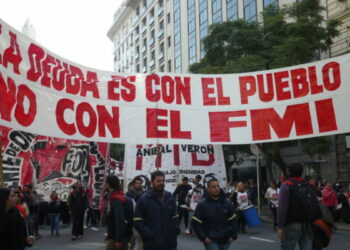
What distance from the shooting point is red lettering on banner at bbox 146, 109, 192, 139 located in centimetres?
678

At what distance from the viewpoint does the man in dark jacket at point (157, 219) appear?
15.6 feet

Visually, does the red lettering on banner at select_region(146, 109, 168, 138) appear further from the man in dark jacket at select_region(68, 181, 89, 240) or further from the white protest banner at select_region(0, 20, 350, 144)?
the man in dark jacket at select_region(68, 181, 89, 240)

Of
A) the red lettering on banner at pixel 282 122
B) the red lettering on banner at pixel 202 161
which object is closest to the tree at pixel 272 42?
the red lettering on banner at pixel 202 161

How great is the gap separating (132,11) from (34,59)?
58.9 m

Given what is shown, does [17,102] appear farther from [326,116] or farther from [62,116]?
[326,116]

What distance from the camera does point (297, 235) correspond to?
516 centimetres

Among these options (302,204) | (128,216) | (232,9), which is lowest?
(128,216)

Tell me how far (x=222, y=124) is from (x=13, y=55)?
3129 mm

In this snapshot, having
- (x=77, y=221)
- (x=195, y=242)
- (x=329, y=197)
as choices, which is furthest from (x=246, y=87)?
(x=329, y=197)

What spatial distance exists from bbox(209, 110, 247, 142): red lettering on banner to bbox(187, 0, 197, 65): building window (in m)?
35.2

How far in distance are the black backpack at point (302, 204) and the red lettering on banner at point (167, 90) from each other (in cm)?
246

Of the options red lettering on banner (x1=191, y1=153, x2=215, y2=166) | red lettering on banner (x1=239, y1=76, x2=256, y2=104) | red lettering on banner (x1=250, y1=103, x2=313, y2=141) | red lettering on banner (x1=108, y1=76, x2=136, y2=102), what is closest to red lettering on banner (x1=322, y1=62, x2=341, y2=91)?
red lettering on banner (x1=250, y1=103, x2=313, y2=141)

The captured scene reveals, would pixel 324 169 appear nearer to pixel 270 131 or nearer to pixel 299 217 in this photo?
pixel 270 131

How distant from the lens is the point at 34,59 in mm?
5746
